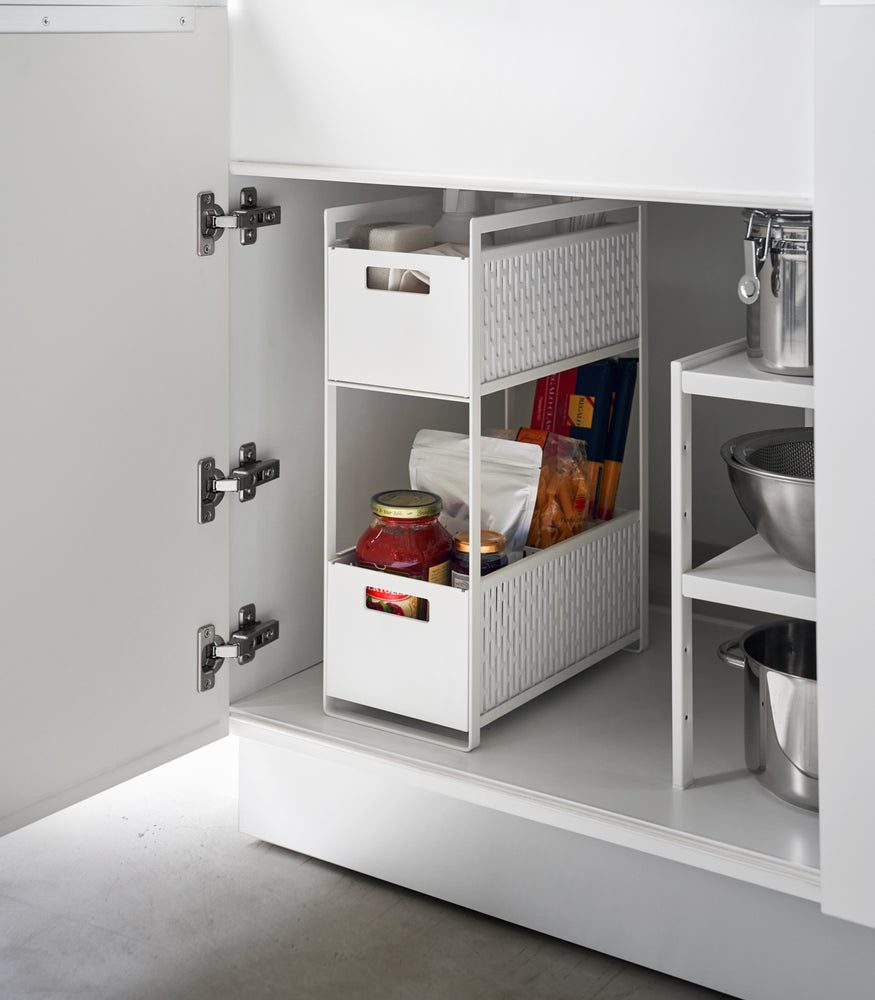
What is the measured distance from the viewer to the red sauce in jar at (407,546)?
1617mm

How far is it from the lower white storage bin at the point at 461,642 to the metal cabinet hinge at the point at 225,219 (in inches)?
16.3

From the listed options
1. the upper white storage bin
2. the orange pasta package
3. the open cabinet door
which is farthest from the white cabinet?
the orange pasta package

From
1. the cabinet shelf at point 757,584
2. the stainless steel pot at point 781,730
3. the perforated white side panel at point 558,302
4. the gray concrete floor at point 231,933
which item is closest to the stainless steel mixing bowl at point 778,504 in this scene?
the cabinet shelf at point 757,584

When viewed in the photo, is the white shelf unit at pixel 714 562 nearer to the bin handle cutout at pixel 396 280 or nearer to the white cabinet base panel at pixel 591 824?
the white cabinet base panel at pixel 591 824

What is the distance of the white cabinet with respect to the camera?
4.09 ft

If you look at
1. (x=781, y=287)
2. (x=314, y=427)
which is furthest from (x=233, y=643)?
(x=781, y=287)

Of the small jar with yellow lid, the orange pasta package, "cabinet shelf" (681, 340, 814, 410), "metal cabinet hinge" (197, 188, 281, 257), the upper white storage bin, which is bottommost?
the small jar with yellow lid

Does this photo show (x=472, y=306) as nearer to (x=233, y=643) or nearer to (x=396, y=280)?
(x=396, y=280)

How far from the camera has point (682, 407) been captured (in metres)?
1.42

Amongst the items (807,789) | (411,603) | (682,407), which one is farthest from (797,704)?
(411,603)

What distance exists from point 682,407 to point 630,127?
299 millimetres

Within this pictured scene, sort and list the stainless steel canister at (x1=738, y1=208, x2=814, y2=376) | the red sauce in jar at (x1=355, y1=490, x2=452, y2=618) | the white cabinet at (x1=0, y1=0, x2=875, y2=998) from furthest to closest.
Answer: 1. the red sauce in jar at (x1=355, y1=490, x2=452, y2=618)
2. the stainless steel canister at (x1=738, y1=208, x2=814, y2=376)
3. the white cabinet at (x1=0, y1=0, x2=875, y2=998)

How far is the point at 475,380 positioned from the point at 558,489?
1.00ft

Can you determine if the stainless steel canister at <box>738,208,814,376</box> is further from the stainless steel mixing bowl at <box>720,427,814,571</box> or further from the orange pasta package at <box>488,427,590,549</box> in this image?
the orange pasta package at <box>488,427,590,549</box>
